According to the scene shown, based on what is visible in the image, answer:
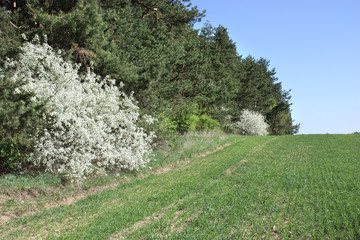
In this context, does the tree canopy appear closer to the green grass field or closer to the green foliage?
the green foliage

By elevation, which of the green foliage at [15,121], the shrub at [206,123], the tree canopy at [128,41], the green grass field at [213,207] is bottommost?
the green grass field at [213,207]

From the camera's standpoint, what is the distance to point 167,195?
30.2 ft

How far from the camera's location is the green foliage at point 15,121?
8.81 meters

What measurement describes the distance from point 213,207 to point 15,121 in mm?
6954

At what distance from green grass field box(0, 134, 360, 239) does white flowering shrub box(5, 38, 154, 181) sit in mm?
980

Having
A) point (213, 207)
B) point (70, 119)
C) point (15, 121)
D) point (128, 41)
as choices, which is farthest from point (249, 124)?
point (15, 121)

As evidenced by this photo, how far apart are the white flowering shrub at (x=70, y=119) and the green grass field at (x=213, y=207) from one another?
0.98m

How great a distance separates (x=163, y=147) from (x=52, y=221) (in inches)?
421

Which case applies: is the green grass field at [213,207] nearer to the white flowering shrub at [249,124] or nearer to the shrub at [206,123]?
the shrub at [206,123]

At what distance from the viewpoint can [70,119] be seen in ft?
34.2

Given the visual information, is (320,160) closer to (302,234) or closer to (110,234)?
(302,234)

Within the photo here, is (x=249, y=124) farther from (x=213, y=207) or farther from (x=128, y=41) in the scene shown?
(x=213, y=207)

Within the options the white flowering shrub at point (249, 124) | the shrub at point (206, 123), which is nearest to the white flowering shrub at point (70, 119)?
the shrub at point (206, 123)

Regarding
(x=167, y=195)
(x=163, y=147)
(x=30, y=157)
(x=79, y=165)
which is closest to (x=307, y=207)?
(x=167, y=195)
